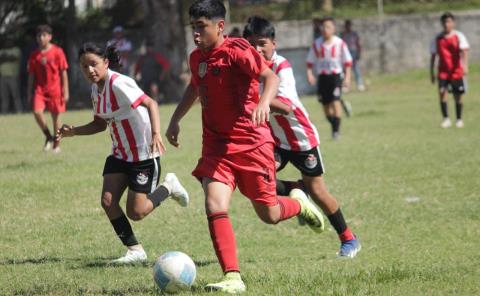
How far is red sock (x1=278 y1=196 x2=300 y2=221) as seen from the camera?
6.96 metres

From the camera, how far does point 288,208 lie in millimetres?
7086

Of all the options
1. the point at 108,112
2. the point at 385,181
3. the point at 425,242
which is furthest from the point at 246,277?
the point at 385,181

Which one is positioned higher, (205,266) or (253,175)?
(253,175)

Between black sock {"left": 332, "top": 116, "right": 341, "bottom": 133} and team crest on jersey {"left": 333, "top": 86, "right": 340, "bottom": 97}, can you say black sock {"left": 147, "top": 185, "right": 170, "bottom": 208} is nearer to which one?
black sock {"left": 332, "top": 116, "right": 341, "bottom": 133}

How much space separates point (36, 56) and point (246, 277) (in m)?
10.6

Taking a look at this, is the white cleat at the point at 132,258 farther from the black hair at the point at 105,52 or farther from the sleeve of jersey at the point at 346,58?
the sleeve of jersey at the point at 346,58

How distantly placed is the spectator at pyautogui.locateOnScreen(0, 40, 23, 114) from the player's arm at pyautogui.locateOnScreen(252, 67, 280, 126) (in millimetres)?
23693

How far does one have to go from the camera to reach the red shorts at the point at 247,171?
6.25 metres

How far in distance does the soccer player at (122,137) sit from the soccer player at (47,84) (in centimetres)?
854

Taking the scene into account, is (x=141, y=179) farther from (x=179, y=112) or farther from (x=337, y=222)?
(x=337, y=222)

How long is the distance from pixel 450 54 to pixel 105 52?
1211 centimetres

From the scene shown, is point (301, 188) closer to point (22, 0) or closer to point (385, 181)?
point (385, 181)

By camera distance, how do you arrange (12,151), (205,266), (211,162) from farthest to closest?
1. (12,151)
2. (205,266)
3. (211,162)

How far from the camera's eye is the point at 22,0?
1224 inches
